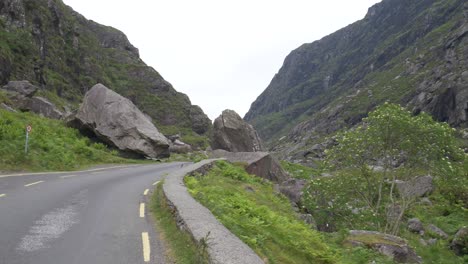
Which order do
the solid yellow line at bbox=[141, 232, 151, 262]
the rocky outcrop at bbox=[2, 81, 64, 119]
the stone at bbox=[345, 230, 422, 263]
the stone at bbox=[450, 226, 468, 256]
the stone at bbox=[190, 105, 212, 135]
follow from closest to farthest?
the solid yellow line at bbox=[141, 232, 151, 262] → the stone at bbox=[345, 230, 422, 263] → the stone at bbox=[450, 226, 468, 256] → the rocky outcrop at bbox=[2, 81, 64, 119] → the stone at bbox=[190, 105, 212, 135]

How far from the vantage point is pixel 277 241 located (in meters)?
10.8

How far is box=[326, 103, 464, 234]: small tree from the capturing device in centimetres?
2577

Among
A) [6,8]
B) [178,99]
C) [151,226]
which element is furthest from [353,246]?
[178,99]

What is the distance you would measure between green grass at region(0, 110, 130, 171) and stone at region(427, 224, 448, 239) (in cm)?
2628

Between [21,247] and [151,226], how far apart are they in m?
3.72

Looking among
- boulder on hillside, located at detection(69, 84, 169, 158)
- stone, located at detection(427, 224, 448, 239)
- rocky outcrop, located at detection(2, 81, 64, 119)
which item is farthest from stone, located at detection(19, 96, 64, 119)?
stone, located at detection(427, 224, 448, 239)

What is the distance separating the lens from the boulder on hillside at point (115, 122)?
39125 mm

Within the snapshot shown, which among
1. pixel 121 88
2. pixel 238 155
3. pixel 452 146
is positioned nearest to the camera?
pixel 452 146

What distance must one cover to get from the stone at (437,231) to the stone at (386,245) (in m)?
15.8

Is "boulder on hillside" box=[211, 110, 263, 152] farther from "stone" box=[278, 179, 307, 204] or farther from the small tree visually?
the small tree

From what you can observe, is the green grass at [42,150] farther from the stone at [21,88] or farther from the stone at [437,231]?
the stone at [437,231]

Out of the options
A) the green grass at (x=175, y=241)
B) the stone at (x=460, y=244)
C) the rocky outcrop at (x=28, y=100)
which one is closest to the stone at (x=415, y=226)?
the stone at (x=460, y=244)

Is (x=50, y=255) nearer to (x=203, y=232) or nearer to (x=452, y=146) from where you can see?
(x=203, y=232)

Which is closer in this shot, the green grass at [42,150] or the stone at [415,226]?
the green grass at [42,150]
